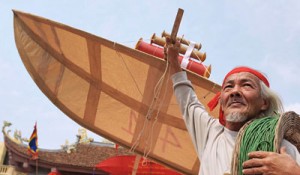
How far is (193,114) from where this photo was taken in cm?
226

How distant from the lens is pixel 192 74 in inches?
146

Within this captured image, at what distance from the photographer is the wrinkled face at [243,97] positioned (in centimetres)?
191

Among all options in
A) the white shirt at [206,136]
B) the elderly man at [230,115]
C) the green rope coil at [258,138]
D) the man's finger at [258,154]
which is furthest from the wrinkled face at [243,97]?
the man's finger at [258,154]

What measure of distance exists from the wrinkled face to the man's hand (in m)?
0.50

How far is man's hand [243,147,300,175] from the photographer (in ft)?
4.41

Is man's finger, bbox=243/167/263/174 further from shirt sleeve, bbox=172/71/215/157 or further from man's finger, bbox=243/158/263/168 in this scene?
shirt sleeve, bbox=172/71/215/157

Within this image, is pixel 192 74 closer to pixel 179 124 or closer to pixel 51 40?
pixel 179 124

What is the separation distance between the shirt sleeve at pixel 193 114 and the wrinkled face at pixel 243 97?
0.71 ft

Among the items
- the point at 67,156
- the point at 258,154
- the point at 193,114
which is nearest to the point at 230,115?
the point at 193,114

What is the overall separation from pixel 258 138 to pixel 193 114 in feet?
2.55

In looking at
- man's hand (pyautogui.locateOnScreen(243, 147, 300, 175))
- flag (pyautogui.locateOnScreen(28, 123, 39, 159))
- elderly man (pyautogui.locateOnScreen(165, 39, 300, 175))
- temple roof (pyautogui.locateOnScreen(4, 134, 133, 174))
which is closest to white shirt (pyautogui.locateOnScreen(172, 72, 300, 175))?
elderly man (pyautogui.locateOnScreen(165, 39, 300, 175))

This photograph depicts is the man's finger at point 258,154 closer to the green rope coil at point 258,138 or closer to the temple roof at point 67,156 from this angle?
the green rope coil at point 258,138

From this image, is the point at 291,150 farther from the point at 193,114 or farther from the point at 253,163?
the point at 193,114

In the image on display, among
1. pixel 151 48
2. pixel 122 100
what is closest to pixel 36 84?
pixel 122 100
